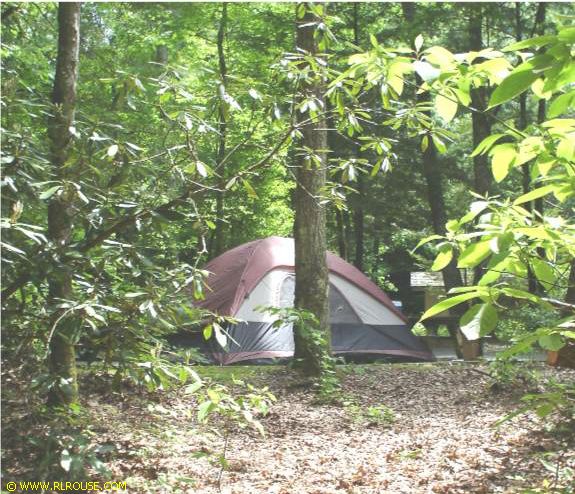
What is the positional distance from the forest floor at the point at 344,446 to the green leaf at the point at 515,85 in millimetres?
2483

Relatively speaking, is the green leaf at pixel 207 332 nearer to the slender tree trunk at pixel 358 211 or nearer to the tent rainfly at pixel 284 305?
the tent rainfly at pixel 284 305

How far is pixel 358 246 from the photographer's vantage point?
16453 millimetres

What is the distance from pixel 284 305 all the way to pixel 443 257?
7.71 metres

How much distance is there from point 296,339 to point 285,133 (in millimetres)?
3930

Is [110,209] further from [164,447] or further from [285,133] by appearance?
[164,447]

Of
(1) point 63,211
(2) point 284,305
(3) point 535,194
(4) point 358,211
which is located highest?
(4) point 358,211

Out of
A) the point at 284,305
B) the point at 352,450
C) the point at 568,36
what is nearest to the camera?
the point at 568,36

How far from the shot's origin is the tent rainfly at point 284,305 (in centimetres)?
884

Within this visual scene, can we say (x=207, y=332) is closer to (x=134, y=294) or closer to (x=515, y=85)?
(x=134, y=294)

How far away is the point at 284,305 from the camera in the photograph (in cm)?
928

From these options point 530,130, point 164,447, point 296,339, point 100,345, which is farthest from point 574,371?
point 530,130

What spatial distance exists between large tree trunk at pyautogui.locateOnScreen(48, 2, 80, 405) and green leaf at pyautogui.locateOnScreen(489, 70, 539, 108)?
2.23 metres

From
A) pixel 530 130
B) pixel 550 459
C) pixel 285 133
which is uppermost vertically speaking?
pixel 285 133
